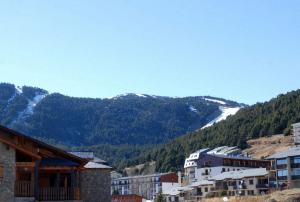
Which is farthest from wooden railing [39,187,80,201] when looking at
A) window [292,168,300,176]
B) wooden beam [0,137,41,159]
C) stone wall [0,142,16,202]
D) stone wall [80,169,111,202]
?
window [292,168,300,176]

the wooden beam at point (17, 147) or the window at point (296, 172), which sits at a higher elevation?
the wooden beam at point (17, 147)

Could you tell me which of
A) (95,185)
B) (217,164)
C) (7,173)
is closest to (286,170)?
(217,164)

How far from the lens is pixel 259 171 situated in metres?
120

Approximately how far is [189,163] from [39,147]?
437 ft

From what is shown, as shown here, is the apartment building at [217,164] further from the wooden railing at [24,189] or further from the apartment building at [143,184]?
the wooden railing at [24,189]

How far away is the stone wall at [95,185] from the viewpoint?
1722 inches

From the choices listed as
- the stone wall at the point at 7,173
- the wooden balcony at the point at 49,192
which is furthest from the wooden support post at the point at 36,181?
the stone wall at the point at 7,173

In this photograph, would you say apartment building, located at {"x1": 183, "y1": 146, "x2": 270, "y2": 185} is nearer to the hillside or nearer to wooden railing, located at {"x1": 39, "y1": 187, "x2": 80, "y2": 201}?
the hillside

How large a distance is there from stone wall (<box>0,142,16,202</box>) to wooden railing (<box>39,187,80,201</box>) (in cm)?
300

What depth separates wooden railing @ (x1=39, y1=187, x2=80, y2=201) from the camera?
38.3 meters

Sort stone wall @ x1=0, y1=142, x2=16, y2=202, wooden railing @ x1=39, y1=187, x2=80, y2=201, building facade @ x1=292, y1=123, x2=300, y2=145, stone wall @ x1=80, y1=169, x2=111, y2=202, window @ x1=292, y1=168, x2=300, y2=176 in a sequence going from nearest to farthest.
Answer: stone wall @ x1=0, y1=142, x2=16, y2=202 < wooden railing @ x1=39, y1=187, x2=80, y2=201 < stone wall @ x1=80, y1=169, x2=111, y2=202 < window @ x1=292, y1=168, x2=300, y2=176 < building facade @ x1=292, y1=123, x2=300, y2=145

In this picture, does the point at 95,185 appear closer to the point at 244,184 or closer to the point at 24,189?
the point at 24,189

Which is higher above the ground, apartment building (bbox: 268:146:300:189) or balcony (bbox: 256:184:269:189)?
apartment building (bbox: 268:146:300:189)

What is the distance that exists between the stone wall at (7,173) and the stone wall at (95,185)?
8136 mm
